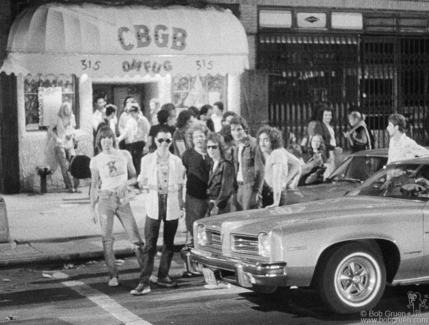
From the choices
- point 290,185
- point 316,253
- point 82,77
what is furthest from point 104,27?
point 316,253

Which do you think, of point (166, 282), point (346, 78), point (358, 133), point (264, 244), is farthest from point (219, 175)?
point (346, 78)

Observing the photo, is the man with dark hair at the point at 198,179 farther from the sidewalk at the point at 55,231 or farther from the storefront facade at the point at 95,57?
the storefront facade at the point at 95,57

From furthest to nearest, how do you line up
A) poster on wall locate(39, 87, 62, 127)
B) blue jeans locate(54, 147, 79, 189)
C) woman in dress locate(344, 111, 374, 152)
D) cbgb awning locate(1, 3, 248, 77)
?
poster on wall locate(39, 87, 62, 127) < blue jeans locate(54, 147, 79, 189) < cbgb awning locate(1, 3, 248, 77) < woman in dress locate(344, 111, 374, 152)

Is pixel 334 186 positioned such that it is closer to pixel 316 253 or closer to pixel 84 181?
pixel 316 253

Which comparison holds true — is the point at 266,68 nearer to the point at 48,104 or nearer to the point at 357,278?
the point at 48,104

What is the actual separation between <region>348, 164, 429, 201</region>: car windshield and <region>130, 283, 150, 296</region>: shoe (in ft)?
8.09

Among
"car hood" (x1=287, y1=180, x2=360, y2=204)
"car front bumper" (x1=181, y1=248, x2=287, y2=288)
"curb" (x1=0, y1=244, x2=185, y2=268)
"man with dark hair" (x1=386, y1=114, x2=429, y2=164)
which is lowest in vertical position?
"curb" (x1=0, y1=244, x2=185, y2=268)

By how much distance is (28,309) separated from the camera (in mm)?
8930

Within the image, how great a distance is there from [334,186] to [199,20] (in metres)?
5.96

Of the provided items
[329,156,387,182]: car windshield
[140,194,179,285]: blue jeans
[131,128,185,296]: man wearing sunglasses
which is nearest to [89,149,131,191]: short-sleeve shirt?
[131,128,185,296]: man wearing sunglasses

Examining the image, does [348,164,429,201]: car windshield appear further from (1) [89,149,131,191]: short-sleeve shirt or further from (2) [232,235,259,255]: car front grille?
(1) [89,149,131,191]: short-sleeve shirt

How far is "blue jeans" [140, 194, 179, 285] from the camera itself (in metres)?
9.68

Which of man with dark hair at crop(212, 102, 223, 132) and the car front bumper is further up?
man with dark hair at crop(212, 102, 223, 132)

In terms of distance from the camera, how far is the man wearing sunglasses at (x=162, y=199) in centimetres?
975
